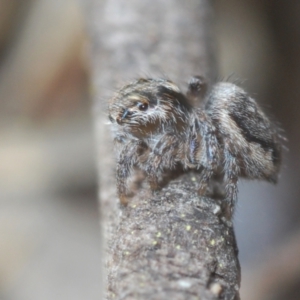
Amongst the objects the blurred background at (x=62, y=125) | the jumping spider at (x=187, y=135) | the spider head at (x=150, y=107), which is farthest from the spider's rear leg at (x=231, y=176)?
the blurred background at (x=62, y=125)

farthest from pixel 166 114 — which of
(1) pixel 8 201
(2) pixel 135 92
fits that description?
(1) pixel 8 201

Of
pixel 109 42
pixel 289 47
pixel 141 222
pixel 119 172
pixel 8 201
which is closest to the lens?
pixel 141 222

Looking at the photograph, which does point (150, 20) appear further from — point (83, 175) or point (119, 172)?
point (83, 175)

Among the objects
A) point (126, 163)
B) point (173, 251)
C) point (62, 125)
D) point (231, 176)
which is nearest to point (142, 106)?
point (126, 163)

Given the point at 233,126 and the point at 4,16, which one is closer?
the point at 233,126

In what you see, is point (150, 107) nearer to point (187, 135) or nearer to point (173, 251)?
Result: point (187, 135)
